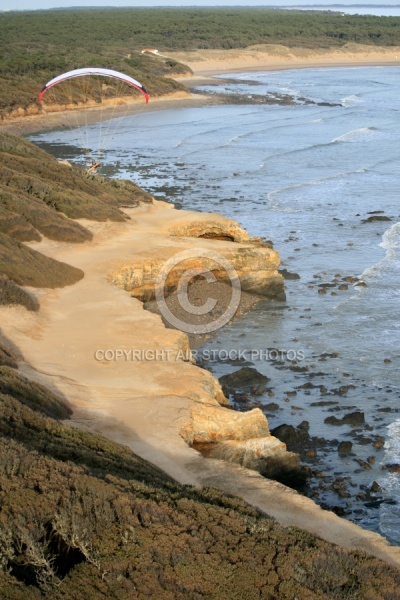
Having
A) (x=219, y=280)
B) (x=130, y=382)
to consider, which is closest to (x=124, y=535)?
(x=130, y=382)

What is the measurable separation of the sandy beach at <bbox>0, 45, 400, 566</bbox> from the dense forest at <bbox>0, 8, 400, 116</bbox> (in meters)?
40.5

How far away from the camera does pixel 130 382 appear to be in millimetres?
15766

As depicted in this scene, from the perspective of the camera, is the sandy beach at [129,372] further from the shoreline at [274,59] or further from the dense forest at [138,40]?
the shoreline at [274,59]

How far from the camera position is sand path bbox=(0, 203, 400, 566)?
39.3 ft

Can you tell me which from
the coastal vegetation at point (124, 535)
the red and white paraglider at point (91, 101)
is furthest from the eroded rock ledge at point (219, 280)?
the red and white paraglider at point (91, 101)

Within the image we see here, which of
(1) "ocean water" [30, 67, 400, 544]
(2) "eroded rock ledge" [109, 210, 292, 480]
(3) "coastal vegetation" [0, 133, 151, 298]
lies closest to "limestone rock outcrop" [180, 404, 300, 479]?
(2) "eroded rock ledge" [109, 210, 292, 480]

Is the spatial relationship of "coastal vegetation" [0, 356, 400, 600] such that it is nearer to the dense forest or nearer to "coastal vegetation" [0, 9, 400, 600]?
"coastal vegetation" [0, 9, 400, 600]

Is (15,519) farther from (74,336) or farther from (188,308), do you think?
(188,308)

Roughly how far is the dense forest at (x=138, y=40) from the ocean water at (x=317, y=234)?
1046cm

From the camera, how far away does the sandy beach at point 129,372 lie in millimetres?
12102

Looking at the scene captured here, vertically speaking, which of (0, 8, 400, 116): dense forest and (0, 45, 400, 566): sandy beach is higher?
(0, 8, 400, 116): dense forest

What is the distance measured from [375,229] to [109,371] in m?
19.8

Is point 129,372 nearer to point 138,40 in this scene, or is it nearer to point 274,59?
point 274,59

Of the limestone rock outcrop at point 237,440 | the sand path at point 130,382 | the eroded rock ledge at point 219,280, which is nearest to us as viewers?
the sand path at point 130,382
